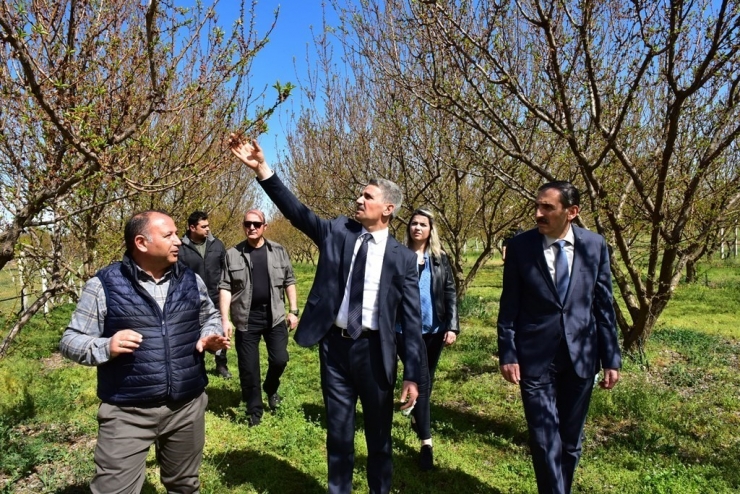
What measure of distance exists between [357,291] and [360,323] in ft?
0.62

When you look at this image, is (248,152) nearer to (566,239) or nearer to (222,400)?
(566,239)

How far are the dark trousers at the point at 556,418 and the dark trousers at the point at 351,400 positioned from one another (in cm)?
89

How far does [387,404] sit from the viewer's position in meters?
2.96

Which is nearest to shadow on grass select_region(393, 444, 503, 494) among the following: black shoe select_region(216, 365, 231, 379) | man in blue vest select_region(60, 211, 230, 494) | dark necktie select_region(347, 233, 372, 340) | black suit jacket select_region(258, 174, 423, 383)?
black suit jacket select_region(258, 174, 423, 383)

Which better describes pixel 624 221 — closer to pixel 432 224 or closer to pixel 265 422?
pixel 432 224

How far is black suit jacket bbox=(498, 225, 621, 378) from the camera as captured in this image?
3000 millimetres

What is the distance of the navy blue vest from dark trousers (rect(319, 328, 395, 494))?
32.0 inches

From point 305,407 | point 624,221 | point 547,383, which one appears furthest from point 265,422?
point 624,221

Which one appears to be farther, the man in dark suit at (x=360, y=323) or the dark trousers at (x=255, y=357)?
the dark trousers at (x=255, y=357)

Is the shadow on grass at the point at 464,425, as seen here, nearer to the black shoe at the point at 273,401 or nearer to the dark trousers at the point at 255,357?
the black shoe at the point at 273,401

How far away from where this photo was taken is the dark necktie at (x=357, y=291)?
9.37 feet

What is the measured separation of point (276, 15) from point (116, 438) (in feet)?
10.0

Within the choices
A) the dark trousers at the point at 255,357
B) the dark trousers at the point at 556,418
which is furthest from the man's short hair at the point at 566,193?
the dark trousers at the point at 255,357

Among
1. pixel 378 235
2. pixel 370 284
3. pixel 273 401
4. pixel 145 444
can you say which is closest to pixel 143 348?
pixel 145 444
